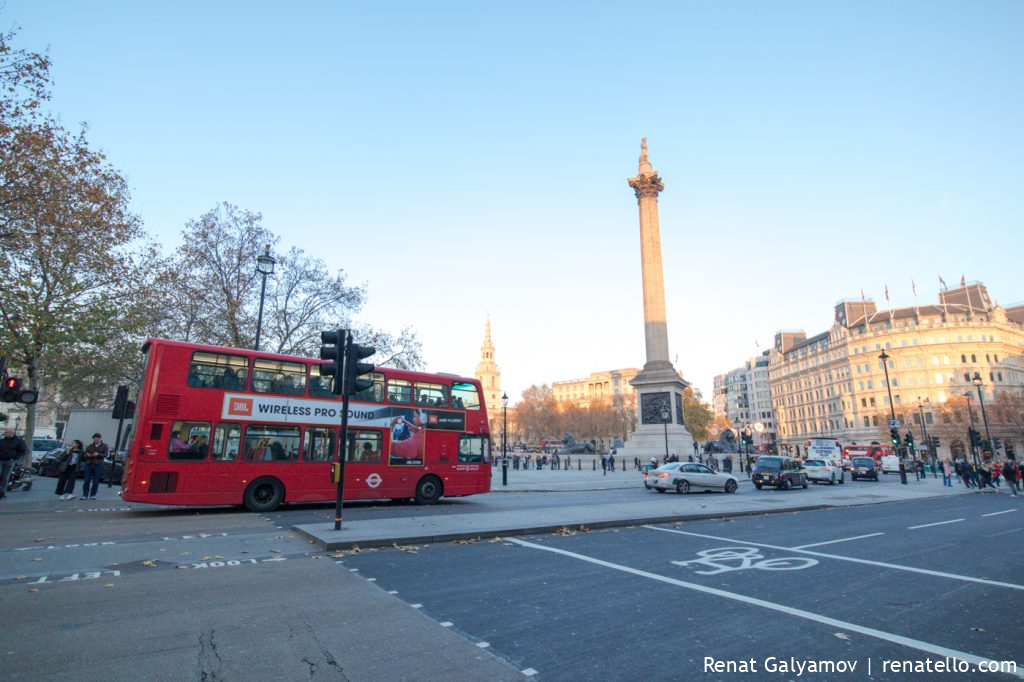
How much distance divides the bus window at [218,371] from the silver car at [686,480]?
18.2m

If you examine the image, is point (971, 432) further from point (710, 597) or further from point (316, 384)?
point (316, 384)

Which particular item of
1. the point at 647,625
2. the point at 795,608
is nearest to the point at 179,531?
the point at 647,625

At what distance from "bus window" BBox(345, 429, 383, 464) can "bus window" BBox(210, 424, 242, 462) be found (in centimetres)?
302

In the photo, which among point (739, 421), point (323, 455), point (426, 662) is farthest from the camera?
point (739, 421)

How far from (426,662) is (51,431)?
102 metres

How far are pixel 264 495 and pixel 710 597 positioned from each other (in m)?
12.8

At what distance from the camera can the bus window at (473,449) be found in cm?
1873

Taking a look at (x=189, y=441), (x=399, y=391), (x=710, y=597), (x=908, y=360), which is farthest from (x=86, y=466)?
(x=908, y=360)

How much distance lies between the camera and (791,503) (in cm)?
1839

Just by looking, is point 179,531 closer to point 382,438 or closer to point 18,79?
point 382,438

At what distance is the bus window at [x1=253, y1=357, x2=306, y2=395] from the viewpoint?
49.5ft

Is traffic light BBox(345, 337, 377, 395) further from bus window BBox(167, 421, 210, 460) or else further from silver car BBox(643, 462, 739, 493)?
silver car BBox(643, 462, 739, 493)

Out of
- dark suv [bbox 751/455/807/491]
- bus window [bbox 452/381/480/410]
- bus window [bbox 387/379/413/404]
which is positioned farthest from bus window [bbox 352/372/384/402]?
dark suv [bbox 751/455/807/491]

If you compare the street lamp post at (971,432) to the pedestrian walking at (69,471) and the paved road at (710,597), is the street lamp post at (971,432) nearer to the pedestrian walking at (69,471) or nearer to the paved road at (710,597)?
the paved road at (710,597)
